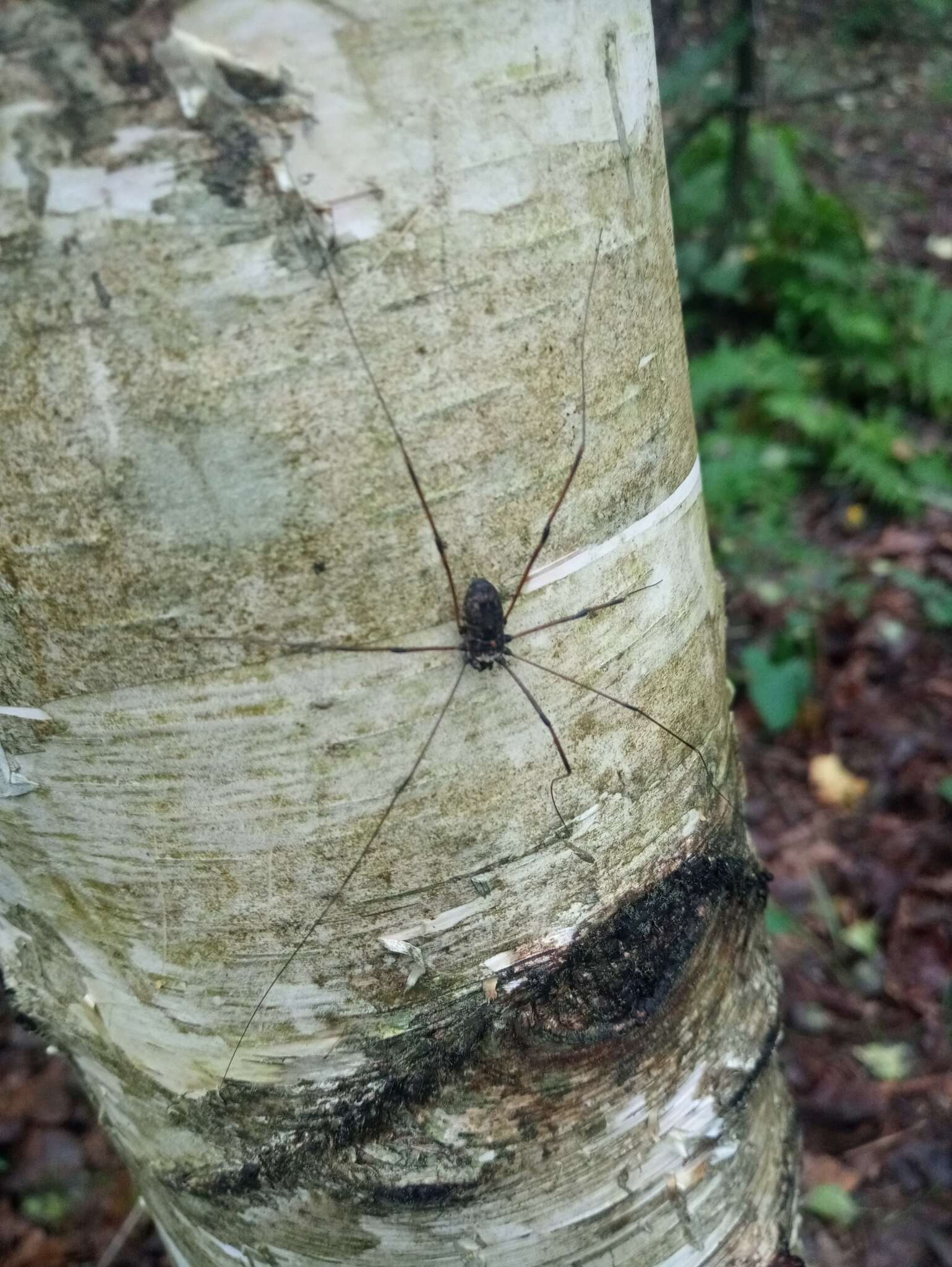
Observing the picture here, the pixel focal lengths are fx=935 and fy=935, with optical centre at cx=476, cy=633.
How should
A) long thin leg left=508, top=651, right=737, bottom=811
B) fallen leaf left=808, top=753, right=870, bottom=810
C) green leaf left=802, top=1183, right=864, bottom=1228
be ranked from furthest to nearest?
fallen leaf left=808, top=753, right=870, bottom=810 < green leaf left=802, top=1183, right=864, bottom=1228 < long thin leg left=508, top=651, right=737, bottom=811

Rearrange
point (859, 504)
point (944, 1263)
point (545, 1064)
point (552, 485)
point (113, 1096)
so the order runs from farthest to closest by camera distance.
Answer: point (859, 504) → point (944, 1263) → point (113, 1096) → point (545, 1064) → point (552, 485)

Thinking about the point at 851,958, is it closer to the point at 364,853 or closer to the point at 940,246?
the point at 364,853

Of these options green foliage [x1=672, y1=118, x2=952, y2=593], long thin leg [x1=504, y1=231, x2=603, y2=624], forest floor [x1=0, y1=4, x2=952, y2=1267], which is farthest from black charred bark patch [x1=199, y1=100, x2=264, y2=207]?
green foliage [x1=672, y1=118, x2=952, y2=593]

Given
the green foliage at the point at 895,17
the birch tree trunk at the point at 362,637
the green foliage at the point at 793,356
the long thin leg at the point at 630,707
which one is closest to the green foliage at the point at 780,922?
the green foliage at the point at 793,356

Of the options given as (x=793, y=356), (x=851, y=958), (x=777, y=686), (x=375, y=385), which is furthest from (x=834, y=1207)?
(x=793, y=356)

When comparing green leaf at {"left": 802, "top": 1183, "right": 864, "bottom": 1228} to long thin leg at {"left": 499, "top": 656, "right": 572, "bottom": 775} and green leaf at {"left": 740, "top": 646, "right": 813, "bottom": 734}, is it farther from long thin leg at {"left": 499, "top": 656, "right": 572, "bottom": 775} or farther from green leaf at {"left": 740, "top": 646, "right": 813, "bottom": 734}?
long thin leg at {"left": 499, "top": 656, "right": 572, "bottom": 775}

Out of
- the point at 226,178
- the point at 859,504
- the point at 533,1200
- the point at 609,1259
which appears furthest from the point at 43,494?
the point at 859,504

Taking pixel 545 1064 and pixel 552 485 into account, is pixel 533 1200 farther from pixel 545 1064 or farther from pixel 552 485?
pixel 552 485
